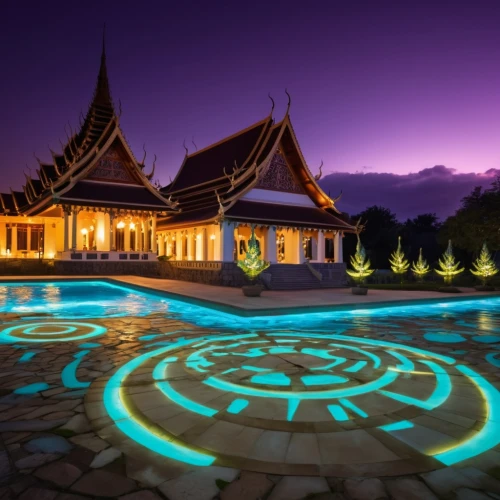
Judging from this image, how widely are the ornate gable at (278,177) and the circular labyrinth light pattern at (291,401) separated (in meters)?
17.7

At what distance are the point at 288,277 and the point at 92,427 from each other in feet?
56.6

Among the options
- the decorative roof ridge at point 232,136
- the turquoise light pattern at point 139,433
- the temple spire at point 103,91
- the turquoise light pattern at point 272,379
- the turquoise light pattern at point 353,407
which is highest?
the temple spire at point 103,91

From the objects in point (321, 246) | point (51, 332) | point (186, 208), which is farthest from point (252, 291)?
point (186, 208)

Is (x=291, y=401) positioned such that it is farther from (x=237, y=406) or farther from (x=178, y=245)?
(x=178, y=245)

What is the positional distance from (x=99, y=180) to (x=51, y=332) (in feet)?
60.4

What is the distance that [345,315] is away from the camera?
10531 mm

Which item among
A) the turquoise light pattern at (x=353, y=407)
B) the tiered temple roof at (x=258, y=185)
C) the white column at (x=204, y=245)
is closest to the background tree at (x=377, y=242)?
the tiered temple roof at (x=258, y=185)

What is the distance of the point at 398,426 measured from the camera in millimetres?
3262

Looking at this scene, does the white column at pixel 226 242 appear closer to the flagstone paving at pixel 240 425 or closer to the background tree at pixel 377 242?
the flagstone paving at pixel 240 425

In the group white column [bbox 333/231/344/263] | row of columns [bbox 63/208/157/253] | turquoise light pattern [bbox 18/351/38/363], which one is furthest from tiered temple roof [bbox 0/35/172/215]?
turquoise light pattern [bbox 18/351/38/363]

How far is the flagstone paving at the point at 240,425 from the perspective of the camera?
8.02 feet

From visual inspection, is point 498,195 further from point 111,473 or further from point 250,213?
point 111,473

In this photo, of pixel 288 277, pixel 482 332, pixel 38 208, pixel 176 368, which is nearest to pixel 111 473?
pixel 176 368

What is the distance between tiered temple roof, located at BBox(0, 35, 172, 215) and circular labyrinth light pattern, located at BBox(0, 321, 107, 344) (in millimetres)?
14709
